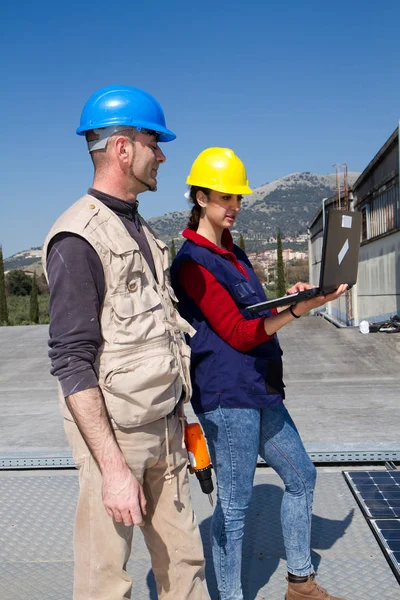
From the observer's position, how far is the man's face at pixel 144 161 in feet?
6.70

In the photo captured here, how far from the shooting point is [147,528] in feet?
6.97

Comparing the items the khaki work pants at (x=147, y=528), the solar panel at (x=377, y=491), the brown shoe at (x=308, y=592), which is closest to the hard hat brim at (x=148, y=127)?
the khaki work pants at (x=147, y=528)

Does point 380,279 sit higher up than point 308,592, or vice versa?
point 380,279

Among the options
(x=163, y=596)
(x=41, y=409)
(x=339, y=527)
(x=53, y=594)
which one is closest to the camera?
(x=163, y=596)

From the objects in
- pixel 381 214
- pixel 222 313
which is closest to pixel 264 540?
pixel 222 313

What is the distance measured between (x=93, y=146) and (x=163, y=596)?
1502 mm

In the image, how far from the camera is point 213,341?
2514mm

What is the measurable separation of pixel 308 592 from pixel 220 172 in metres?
1.74

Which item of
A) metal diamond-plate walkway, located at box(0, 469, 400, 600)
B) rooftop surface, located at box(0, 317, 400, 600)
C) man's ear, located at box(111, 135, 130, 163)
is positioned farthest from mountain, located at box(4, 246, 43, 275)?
man's ear, located at box(111, 135, 130, 163)

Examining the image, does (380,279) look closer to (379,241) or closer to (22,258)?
(379,241)

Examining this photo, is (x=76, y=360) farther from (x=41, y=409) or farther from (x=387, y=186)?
(x=387, y=186)

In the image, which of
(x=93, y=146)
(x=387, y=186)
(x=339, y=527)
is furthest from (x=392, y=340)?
(x=93, y=146)

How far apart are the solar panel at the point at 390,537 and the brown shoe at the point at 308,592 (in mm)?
376

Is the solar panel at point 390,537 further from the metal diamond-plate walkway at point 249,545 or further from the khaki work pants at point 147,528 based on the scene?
the khaki work pants at point 147,528
